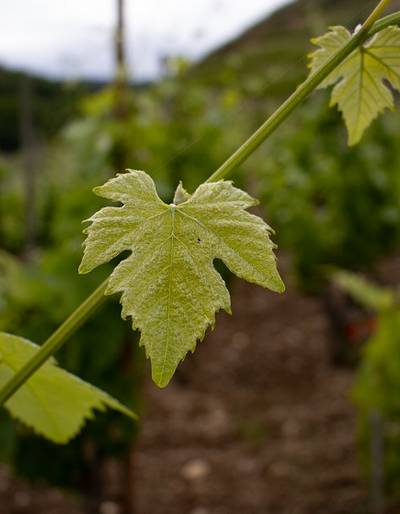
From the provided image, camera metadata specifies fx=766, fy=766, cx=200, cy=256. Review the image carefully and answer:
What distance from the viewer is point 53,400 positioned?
946mm

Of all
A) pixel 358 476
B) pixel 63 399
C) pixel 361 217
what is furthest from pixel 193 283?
pixel 361 217

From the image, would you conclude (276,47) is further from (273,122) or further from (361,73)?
(273,122)

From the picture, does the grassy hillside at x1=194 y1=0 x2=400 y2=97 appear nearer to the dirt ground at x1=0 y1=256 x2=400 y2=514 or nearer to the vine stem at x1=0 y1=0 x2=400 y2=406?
the vine stem at x1=0 y1=0 x2=400 y2=406

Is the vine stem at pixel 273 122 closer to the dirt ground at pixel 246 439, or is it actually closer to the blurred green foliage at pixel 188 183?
the blurred green foliage at pixel 188 183

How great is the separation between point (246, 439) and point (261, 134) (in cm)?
500

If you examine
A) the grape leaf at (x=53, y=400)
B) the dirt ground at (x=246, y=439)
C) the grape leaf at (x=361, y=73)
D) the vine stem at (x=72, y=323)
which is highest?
the grape leaf at (x=361, y=73)

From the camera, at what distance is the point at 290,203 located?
648 cm

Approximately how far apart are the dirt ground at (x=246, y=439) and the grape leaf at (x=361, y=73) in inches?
141

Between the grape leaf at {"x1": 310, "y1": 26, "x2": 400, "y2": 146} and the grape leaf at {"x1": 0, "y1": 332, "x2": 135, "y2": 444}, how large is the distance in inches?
15.8

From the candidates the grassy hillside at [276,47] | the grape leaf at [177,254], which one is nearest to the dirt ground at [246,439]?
the grassy hillside at [276,47]

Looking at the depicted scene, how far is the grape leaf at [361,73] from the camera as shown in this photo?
28.1 inches

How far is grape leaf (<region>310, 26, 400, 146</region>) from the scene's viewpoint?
0.71m

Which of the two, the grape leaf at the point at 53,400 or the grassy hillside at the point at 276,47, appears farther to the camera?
the grassy hillside at the point at 276,47

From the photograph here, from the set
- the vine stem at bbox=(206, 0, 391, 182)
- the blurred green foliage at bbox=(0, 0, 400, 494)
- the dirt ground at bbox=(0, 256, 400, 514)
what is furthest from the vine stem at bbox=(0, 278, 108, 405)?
the dirt ground at bbox=(0, 256, 400, 514)
